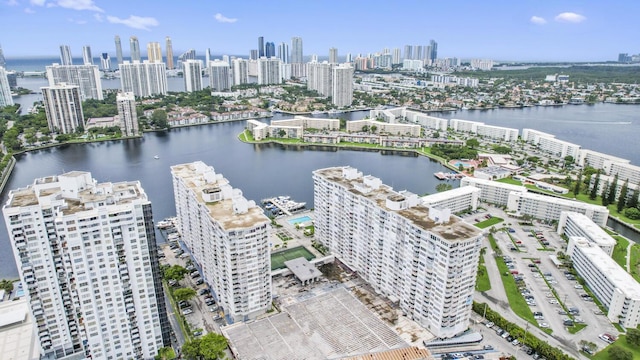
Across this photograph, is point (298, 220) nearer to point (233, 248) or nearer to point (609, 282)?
point (233, 248)

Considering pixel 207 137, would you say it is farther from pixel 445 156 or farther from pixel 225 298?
pixel 225 298

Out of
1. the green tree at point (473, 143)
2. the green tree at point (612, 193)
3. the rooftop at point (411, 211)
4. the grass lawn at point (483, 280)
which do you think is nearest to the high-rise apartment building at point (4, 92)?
the rooftop at point (411, 211)

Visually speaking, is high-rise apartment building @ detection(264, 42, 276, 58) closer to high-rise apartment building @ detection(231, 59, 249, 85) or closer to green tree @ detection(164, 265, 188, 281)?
high-rise apartment building @ detection(231, 59, 249, 85)

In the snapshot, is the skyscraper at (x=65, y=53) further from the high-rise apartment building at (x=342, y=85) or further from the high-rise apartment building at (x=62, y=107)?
the high-rise apartment building at (x=342, y=85)

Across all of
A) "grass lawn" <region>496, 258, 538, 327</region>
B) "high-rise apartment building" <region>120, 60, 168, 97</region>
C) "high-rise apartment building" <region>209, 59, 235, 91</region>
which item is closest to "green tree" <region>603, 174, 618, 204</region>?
"grass lawn" <region>496, 258, 538, 327</region>

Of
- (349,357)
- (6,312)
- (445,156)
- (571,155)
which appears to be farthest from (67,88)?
(571,155)

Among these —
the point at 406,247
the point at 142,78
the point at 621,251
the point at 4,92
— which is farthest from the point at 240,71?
the point at 406,247
